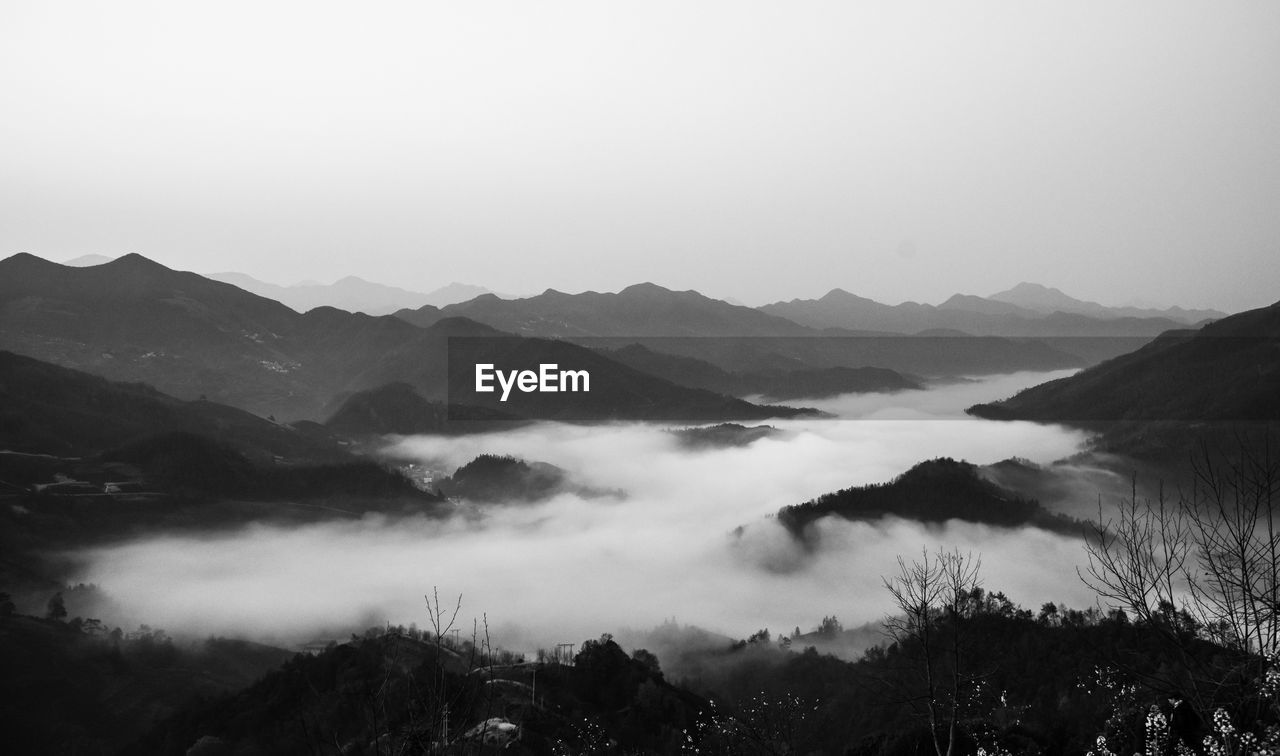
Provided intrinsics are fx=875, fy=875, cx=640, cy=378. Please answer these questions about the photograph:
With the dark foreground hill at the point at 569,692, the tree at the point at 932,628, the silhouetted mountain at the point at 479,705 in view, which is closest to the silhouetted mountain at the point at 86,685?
the dark foreground hill at the point at 569,692

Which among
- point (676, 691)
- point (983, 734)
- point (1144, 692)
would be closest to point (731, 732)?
point (983, 734)

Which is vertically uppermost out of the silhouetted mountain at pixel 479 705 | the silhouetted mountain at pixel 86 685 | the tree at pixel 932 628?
the tree at pixel 932 628

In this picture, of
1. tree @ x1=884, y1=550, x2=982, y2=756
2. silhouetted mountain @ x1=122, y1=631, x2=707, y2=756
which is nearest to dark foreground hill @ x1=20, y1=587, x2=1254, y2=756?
silhouetted mountain @ x1=122, y1=631, x2=707, y2=756

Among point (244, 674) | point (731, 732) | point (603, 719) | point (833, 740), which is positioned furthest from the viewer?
point (244, 674)

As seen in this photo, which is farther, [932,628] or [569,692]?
[569,692]

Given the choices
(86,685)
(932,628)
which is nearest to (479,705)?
(932,628)

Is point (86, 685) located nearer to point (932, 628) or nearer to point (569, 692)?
point (569, 692)

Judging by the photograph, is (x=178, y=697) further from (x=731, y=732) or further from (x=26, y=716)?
(x=731, y=732)

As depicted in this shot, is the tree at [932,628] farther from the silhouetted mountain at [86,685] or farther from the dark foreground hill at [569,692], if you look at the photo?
the silhouetted mountain at [86,685]

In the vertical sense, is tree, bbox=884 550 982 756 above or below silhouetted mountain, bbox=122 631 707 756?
above

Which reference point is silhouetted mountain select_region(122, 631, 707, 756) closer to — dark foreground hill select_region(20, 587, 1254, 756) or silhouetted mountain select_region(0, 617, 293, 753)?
Result: dark foreground hill select_region(20, 587, 1254, 756)

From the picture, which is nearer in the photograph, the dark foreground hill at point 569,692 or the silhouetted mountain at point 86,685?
the dark foreground hill at point 569,692
